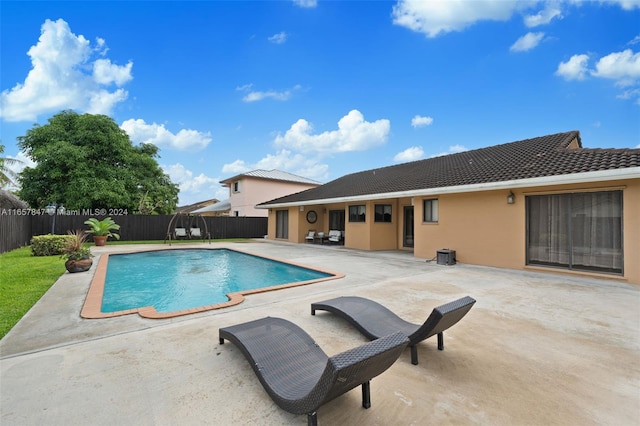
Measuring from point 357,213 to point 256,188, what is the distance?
15.1 m

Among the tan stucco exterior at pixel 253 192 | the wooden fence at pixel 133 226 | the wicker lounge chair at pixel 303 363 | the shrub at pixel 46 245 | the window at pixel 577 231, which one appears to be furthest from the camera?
the tan stucco exterior at pixel 253 192

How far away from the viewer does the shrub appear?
38.4 feet

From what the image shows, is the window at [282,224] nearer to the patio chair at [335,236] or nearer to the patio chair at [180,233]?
the patio chair at [335,236]

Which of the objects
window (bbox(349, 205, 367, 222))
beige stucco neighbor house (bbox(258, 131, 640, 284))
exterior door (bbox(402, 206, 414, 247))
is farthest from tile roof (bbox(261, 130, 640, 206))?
exterior door (bbox(402, 206, 414, 247))

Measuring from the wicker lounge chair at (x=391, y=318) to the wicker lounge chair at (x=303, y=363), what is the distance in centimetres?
89

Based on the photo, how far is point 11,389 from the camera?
277 centimetres

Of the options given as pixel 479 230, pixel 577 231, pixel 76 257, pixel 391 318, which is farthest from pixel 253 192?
pixel 391 318

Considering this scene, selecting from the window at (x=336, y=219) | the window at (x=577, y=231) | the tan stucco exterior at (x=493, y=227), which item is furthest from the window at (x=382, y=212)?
the window at (x=577, y=231)

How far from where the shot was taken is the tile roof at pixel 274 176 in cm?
2853

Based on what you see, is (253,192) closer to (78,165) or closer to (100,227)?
(78,165)

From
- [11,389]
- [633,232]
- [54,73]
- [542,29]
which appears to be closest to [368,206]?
[633,232]

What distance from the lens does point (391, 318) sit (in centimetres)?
423

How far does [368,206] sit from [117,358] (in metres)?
12.7

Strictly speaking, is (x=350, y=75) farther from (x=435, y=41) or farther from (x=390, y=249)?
(x=390, y=249)
